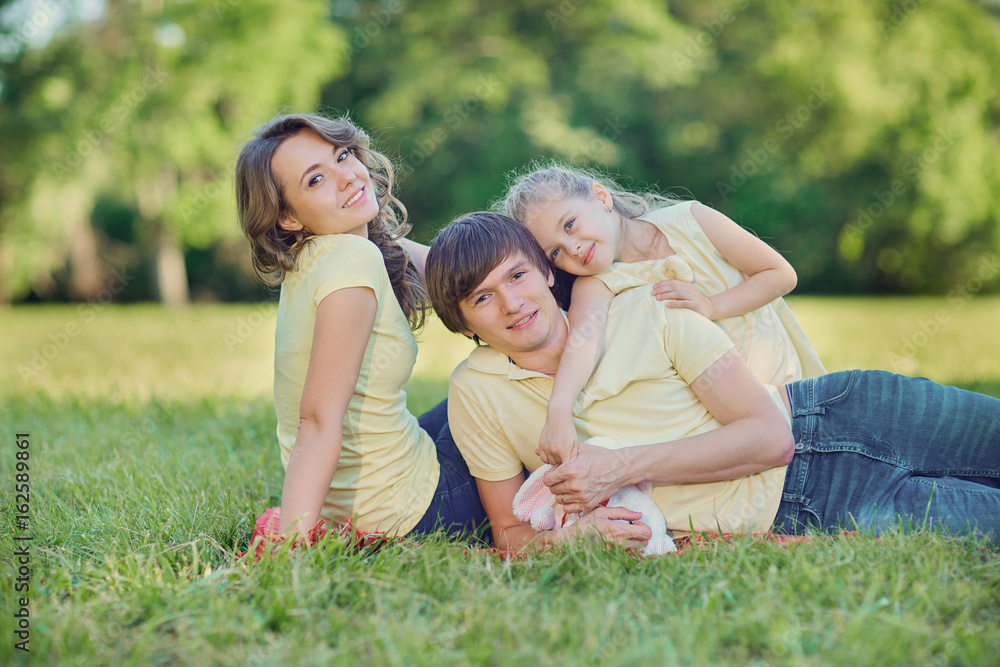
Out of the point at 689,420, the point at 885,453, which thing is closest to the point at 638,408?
the point at 689,420

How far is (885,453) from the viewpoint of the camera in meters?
2.57

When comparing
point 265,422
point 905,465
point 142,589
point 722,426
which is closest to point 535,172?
point 722,426

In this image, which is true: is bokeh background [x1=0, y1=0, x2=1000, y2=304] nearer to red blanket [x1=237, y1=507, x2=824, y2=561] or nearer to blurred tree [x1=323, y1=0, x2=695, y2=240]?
blurred tree [x1=323, y1=0, x2=695, y2=240]

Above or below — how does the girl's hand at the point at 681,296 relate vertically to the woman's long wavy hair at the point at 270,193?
below

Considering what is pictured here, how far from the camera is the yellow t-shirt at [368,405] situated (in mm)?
2498

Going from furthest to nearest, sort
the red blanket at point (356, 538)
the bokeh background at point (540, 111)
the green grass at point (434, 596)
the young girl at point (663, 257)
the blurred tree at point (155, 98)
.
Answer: the bokeh background at point (540, 111), the blurred tree at point (155, 98), the young girl at point (663, 257), the red blanket at point (356, 538), the green grass at point (434, 596)

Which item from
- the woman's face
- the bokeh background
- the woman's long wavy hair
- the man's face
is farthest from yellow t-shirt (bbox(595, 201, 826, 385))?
the bokeh background

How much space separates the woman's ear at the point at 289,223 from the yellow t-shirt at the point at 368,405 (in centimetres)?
11

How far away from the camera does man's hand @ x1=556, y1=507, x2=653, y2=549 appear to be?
2.32 meters

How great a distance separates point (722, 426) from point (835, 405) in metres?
0.46

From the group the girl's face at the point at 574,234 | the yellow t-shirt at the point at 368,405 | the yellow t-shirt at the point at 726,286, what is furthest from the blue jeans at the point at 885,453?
the yellow t-shirt at the point at 368,405

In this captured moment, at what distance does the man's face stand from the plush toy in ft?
1.28

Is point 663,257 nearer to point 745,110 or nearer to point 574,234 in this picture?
point 574,234

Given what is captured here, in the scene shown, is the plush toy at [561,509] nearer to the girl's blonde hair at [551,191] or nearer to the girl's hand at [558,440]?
the girl's hand at [558,440]
